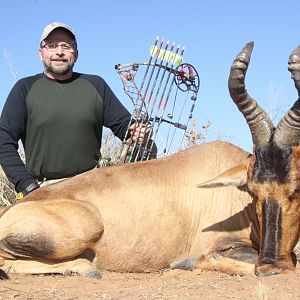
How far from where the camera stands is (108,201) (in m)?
7.03

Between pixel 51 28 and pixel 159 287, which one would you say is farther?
pixel 51 28

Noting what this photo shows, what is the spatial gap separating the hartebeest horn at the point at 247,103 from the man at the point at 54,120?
9.19 ft

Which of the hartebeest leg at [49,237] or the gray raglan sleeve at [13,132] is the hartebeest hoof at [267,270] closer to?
the hartebeest leg at [49,237]

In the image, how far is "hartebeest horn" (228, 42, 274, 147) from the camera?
20.9 ft

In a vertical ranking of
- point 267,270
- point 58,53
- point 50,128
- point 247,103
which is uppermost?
point 58,53

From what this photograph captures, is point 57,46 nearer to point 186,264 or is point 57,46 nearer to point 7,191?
point 7,191

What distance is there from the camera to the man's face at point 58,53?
9.17 m

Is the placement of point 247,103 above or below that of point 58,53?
below

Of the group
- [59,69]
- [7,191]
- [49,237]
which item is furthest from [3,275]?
[7,191]

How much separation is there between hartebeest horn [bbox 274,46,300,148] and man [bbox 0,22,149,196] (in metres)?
3.22

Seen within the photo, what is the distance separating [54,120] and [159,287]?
3.89 meters

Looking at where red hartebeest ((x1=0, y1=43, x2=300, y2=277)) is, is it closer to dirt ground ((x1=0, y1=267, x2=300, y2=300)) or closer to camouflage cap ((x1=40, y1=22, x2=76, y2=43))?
dirt ground ((x1=0, y1=267, x2=300, y2=300))

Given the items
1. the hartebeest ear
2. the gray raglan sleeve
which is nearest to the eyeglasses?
the gray raglan sleeve

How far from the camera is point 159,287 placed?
557 cm
